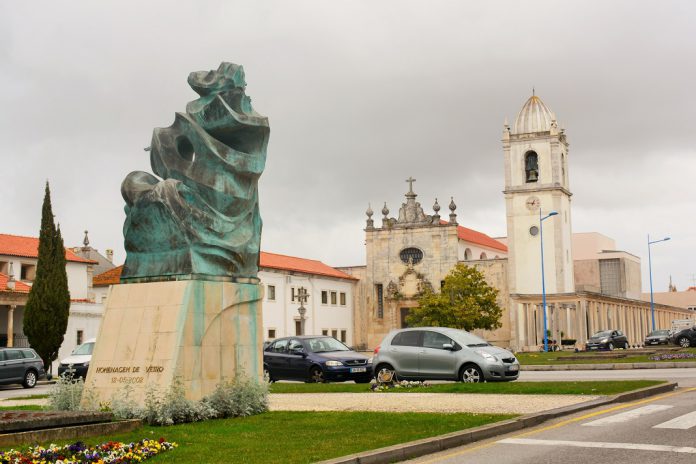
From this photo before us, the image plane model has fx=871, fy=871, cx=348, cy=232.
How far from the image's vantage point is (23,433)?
10.1 metres

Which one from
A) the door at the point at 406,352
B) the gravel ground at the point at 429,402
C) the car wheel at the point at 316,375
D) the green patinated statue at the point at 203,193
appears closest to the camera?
the green patinated statue at the point at 203,193

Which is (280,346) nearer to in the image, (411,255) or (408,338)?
(408,338)

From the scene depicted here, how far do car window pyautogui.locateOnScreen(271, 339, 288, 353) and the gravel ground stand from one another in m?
6.47

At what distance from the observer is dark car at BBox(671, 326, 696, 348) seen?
40.3 m

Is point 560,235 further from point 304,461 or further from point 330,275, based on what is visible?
point 304,461

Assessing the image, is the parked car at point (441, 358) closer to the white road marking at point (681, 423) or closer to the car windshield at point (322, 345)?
the car windshield at point (322, 345)

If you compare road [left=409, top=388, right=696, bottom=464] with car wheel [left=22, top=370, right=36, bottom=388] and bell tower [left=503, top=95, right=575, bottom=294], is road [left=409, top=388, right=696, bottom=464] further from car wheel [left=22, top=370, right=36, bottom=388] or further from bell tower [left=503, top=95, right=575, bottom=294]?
bell tower [left=503, top=95, right=575, bottom=294]

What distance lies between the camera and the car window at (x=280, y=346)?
24009 millimetres

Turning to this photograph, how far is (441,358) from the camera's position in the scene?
1977 cm

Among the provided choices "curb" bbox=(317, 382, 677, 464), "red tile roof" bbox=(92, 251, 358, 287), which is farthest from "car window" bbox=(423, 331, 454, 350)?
"red tile roof" bbox=(92, 251, 358, 287)

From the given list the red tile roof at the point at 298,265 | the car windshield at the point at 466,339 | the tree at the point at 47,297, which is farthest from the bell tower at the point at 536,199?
the car windshield at the point at 466,339

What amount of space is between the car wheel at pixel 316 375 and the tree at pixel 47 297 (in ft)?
66.5

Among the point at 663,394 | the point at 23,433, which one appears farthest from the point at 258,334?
the point at 663,394

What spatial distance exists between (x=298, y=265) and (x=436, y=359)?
156 feet
